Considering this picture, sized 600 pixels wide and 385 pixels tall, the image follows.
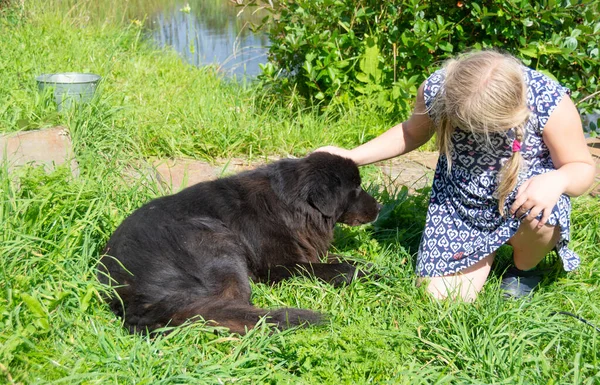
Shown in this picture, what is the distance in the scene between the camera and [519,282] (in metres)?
3.28

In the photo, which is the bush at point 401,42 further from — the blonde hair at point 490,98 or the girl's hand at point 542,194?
the girl's hand at point 542,194

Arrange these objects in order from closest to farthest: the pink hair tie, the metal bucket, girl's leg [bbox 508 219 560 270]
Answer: the pink hair tie < girl's leg [bbox 508 219 560 270] < the metal bucket

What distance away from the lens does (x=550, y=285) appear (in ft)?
10.6

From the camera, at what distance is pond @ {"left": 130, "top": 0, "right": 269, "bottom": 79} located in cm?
844

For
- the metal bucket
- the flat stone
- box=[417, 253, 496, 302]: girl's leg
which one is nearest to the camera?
box=[417, 253, 496, 302]: girl's leg

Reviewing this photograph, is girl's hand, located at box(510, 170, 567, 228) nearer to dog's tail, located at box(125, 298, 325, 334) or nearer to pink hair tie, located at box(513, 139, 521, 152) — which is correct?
pink hair tie, located at box(513, 139, 521, 152)

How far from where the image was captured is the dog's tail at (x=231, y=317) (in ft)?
8.96

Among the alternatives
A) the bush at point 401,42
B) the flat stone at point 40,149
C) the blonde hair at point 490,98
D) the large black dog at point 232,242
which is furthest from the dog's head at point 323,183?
the bush at point 401,42

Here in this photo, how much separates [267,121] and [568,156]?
309cm

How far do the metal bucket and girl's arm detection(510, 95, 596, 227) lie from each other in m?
3.28

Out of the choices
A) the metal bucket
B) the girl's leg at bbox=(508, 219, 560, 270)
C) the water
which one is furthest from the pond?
the girl's leg at bbox=(508, 219, 560, 270)

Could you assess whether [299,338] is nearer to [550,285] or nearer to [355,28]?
[550,285]

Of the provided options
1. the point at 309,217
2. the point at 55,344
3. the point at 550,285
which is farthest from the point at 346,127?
the point at 55,344

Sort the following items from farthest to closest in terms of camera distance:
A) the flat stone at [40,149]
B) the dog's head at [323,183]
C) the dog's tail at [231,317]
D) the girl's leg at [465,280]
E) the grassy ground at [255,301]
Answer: the flat stone at [40,149] < the dog's head at [323,183] < the girl's leg at [465,280] < the dog's tail at [231,317] < the grassy ground at [255,301]
